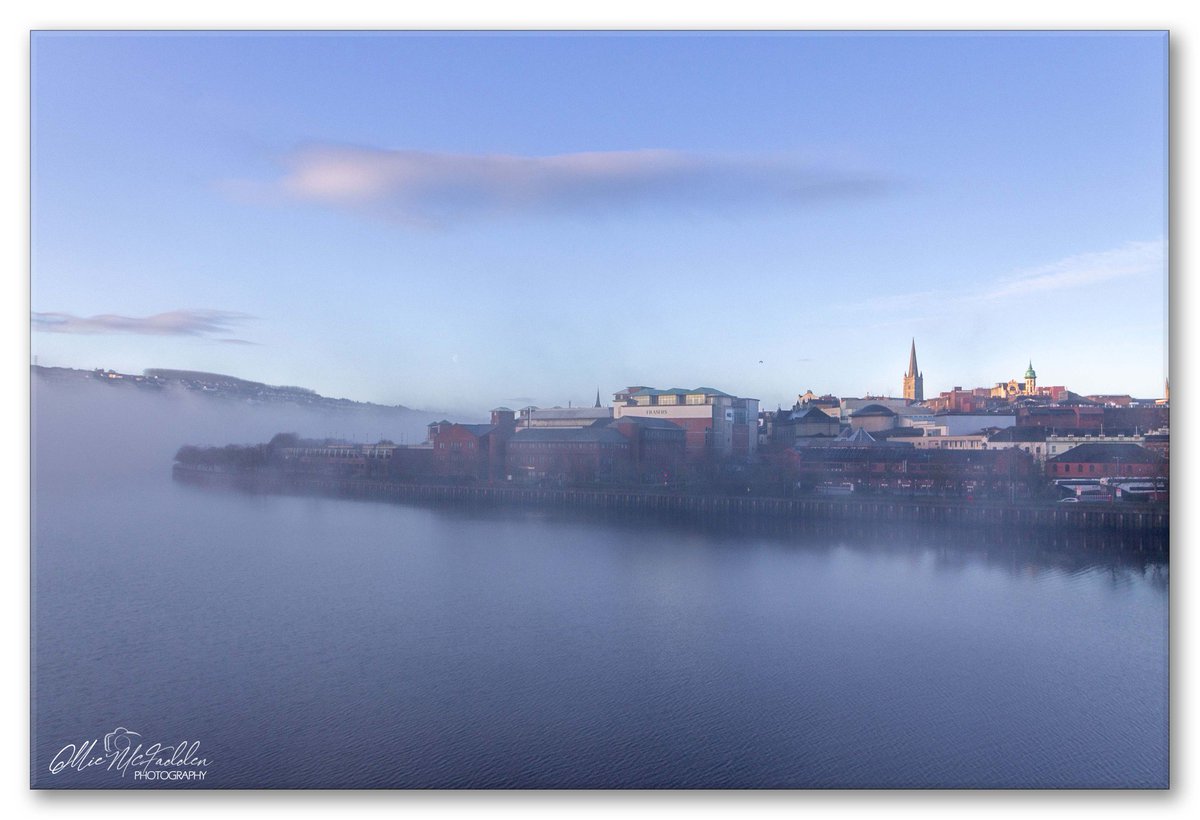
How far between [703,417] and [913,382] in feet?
8.78

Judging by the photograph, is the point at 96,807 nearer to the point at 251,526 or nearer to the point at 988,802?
the point at 988,802

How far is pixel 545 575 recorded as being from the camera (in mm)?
Result: 6086

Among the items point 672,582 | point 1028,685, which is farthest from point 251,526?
point 1028,685

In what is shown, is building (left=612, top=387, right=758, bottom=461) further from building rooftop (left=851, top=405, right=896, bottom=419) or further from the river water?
the river water

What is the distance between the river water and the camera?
11.0ft

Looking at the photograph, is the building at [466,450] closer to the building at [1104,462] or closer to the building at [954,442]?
the building at [954,442]

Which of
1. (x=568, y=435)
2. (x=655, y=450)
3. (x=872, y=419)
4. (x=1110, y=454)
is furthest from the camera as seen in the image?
(x=655, y=450)

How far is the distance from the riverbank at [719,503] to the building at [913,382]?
48.7 inches

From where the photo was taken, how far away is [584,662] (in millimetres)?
4242

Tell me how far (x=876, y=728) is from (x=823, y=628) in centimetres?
128

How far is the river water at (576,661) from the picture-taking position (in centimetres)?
336

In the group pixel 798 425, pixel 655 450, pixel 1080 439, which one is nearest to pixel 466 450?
pixel 655 450

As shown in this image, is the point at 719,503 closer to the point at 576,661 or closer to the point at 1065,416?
the point at 1065,416

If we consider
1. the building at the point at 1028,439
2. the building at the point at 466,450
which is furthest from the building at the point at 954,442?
the building at the point at 466,450
